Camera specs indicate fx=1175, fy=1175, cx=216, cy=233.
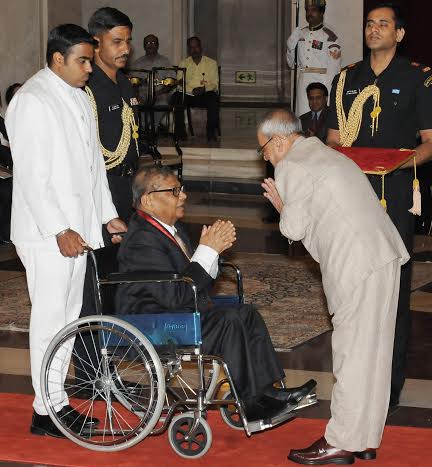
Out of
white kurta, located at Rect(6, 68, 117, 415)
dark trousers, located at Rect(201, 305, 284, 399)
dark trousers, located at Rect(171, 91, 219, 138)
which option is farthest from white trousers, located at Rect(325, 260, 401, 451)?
dark trousers, located at Rect(171, 91, 219, 138)

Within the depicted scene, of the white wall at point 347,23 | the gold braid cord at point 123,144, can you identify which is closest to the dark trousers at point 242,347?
the gold braid cord at point 123,144

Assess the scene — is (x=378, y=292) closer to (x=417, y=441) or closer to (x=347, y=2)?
(x=417, y=441)

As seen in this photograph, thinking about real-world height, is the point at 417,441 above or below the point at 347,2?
below

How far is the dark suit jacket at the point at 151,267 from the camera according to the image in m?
4.21

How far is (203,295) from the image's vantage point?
4281mm

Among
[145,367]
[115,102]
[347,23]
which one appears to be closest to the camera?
[145,367]

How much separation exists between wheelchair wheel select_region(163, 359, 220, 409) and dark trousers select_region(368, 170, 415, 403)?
733 millimetres

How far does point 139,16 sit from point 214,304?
1171 centimetres

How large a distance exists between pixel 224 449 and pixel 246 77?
1242 centimetres

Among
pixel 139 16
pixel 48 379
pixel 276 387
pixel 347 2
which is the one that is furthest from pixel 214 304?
pixel 139 16

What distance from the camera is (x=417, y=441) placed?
425 cm

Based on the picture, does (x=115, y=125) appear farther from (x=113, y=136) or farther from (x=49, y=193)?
(x=49, y=193)

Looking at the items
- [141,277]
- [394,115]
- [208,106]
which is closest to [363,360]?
[141,277]

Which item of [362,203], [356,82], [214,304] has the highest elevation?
[356,82]
